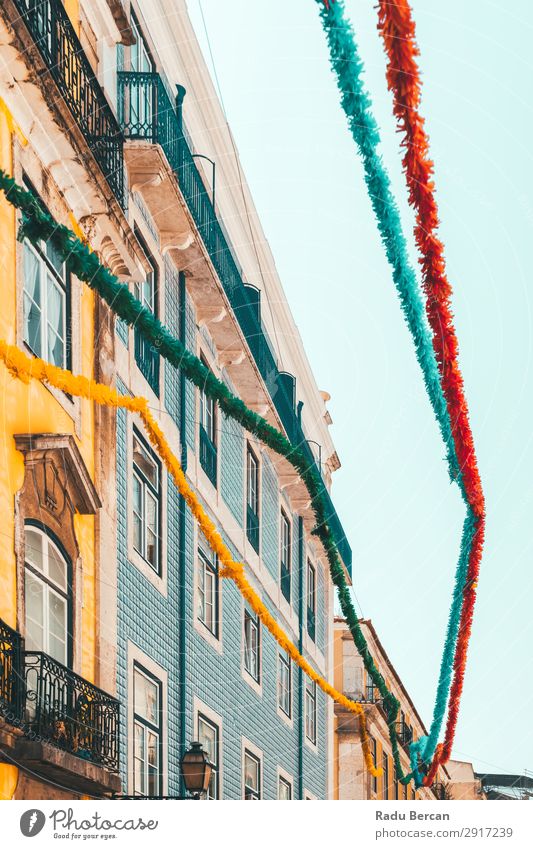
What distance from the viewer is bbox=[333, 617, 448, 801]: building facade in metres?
29.5

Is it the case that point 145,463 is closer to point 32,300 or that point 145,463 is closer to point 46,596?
point 46,596

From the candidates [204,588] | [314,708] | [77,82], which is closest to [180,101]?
[77,82]

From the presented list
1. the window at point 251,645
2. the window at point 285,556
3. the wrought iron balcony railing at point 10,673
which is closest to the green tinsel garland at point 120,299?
the wrought iron balcony railing at point 10,673

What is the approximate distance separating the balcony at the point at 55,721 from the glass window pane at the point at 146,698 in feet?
5.16

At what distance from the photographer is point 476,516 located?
11.9m

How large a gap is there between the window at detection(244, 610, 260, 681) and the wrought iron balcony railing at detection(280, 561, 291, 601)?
219 cm

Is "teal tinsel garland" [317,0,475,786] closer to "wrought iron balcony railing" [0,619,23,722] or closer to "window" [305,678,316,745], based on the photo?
"wrought iron balcony railing" [0,619,23,722]

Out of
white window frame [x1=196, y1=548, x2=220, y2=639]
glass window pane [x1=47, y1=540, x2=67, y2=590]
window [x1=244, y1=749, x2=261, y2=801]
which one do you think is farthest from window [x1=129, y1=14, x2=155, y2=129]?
window [x1=244, y1=749, x2=261, y2=801]

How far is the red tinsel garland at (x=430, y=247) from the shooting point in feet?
22.9

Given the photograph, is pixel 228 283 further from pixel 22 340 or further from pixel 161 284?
pixel 22 340

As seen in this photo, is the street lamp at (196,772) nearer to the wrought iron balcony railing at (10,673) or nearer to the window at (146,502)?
the window at (146,502)

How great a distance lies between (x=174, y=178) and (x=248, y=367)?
4.03m

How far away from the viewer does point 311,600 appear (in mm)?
24609

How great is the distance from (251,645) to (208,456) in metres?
3.01
